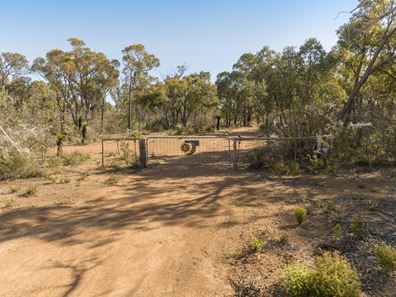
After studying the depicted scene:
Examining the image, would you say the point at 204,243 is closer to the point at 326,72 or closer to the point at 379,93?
the point at 326,72

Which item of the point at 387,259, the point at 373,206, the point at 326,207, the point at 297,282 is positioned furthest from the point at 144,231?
the point at 373,206

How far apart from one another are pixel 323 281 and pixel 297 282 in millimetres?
278

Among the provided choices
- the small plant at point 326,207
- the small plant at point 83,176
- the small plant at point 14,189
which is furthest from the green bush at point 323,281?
the small plant at point 83,176

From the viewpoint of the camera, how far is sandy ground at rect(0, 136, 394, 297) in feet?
14.2

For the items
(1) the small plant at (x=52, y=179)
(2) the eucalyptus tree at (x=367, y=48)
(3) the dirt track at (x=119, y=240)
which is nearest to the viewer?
(3) the dirt track at (x=119, y=240)

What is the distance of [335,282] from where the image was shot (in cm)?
359

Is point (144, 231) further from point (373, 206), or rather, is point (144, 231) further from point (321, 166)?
point (321, 166)

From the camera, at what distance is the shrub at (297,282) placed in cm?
373

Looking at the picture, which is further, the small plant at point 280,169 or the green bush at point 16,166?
the green bush at point 16,166

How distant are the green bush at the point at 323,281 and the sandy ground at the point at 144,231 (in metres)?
0.43

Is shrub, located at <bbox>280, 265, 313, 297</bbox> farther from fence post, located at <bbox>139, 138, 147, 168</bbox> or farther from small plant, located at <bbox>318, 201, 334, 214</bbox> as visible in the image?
fence post, located at <bbox>139, 138, 147, 168</bbox>

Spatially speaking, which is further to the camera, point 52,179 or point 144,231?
point 52,179

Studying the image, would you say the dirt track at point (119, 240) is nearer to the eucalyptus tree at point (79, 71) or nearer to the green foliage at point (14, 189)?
the green foliage at point (14, 189)

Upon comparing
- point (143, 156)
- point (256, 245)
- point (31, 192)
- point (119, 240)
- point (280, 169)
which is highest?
point (143, 156)
